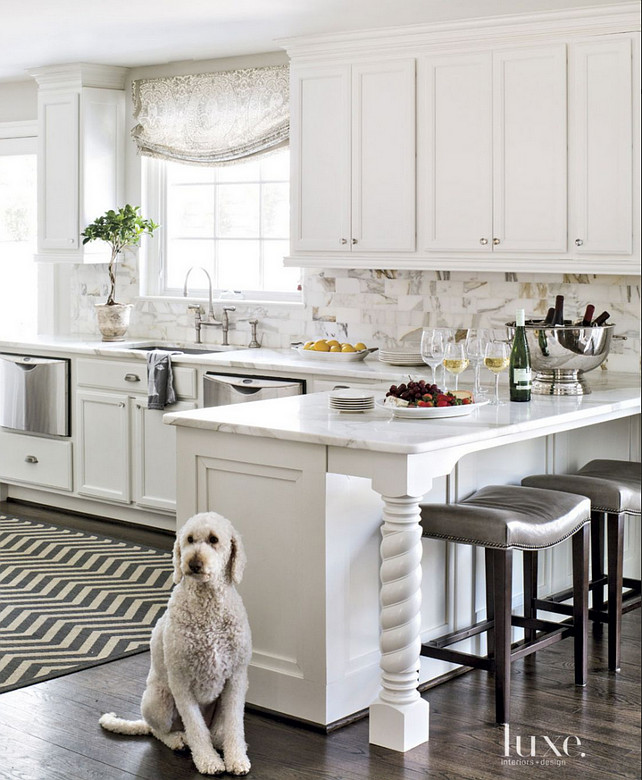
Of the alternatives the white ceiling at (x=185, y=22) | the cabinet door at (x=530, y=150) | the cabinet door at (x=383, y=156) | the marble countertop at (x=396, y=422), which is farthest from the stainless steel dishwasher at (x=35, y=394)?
the cabinet door at (x=530, y=150)

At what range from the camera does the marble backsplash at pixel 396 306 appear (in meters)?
4.72

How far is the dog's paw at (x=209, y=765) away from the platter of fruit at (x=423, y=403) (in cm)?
112

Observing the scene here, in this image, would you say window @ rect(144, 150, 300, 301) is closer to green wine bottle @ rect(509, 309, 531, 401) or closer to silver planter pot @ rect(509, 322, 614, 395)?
silver planter pot @ rect(509, 322, 614, 395)

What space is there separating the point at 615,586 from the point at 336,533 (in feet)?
3.75

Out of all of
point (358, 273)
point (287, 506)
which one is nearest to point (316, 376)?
point (358, 273)

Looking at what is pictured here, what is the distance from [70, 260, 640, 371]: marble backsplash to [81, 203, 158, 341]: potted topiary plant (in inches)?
11.3

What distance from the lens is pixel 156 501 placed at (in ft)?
18.0

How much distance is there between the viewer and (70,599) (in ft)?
14.5

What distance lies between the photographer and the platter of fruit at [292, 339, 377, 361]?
5.05 meters

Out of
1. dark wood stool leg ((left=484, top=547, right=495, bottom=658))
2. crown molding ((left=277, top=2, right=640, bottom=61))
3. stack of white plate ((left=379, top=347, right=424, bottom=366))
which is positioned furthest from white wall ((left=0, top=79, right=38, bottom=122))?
dark wood stool leg ((left=484, top=547, right=495, bottom=658))

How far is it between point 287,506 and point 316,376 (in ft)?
5.72

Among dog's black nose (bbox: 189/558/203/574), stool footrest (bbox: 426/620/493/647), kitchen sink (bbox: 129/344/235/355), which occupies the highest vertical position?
kitchen sink (bbox: 129/344/235/355)

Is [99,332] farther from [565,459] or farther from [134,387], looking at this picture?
[565,459]

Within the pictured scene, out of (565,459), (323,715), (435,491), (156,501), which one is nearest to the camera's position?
(323,715)
